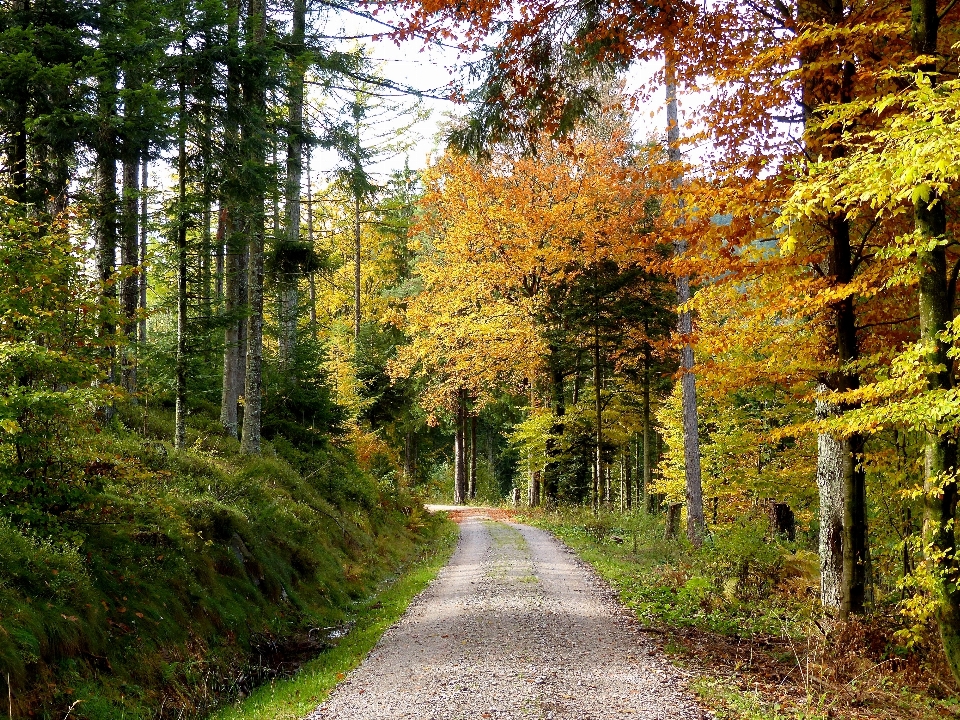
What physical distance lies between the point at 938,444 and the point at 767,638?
3585 mm

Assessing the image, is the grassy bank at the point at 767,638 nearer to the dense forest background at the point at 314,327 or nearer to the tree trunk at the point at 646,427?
the dense forest background at the point at 314,327

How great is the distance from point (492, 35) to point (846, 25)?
4305mm

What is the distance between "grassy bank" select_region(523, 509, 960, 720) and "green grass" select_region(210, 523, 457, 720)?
12.2ft

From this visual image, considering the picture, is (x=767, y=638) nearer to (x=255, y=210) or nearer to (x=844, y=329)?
(x=844, y=329)

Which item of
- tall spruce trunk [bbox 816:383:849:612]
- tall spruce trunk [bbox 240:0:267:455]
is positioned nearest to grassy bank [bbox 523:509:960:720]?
tall spruce trunk [bbox 816:383:849:612]

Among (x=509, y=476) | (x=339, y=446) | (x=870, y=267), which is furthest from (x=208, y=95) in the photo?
(x=509, y=476)

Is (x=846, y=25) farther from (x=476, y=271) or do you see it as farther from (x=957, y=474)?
(x=476, y=271)

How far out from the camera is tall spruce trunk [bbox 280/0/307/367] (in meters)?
13.8

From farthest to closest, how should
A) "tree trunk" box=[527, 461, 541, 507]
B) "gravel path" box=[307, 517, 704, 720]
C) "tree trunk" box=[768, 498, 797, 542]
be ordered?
1. "tree trunk" box=[527, 461, 541, 507]
2. "tree trunk" box=[768, 498, 797, 542]
3. "gravel path" box=[307, 517, 704, 720]

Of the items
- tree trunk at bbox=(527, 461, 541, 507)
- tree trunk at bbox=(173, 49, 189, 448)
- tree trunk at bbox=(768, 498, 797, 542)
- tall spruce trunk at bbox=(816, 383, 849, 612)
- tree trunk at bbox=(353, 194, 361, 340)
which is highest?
tree trunk at bbox=(353, 194, 361, 340)

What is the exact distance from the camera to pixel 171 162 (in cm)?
1102

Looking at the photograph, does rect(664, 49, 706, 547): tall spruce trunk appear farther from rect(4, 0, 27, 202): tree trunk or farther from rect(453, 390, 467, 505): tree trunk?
rect(453, 390, 467, 505): tree trunk

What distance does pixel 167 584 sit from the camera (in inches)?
297

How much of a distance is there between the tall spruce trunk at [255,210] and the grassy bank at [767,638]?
776 centimetres
